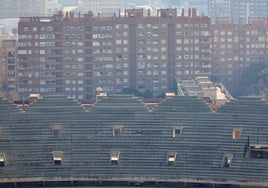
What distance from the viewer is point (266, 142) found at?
64.6 meters

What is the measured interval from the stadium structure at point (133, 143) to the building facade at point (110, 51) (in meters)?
44.9

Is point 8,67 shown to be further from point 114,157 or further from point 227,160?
point 227,160

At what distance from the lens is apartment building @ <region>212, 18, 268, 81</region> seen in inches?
5094

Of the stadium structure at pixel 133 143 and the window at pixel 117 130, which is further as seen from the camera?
the window at pixel 117 130

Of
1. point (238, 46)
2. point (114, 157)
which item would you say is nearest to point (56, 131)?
point (114, 157)

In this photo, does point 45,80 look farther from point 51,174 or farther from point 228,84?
point 51,174

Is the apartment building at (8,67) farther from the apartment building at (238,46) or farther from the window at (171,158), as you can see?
the window at (171,158)

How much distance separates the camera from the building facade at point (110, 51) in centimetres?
11406

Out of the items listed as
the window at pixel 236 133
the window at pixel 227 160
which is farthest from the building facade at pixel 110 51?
the window at pixel 227 160

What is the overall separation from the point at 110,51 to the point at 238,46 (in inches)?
795

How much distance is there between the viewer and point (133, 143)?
65625mm

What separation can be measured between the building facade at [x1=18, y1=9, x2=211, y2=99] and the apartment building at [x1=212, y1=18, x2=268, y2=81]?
14.2 metres

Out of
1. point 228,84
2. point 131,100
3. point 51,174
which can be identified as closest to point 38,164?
point 51,174

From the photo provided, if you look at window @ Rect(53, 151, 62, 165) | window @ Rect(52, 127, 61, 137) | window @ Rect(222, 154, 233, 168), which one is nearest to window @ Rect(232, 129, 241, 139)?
window @ Rect(222, 154, 233, 168)
